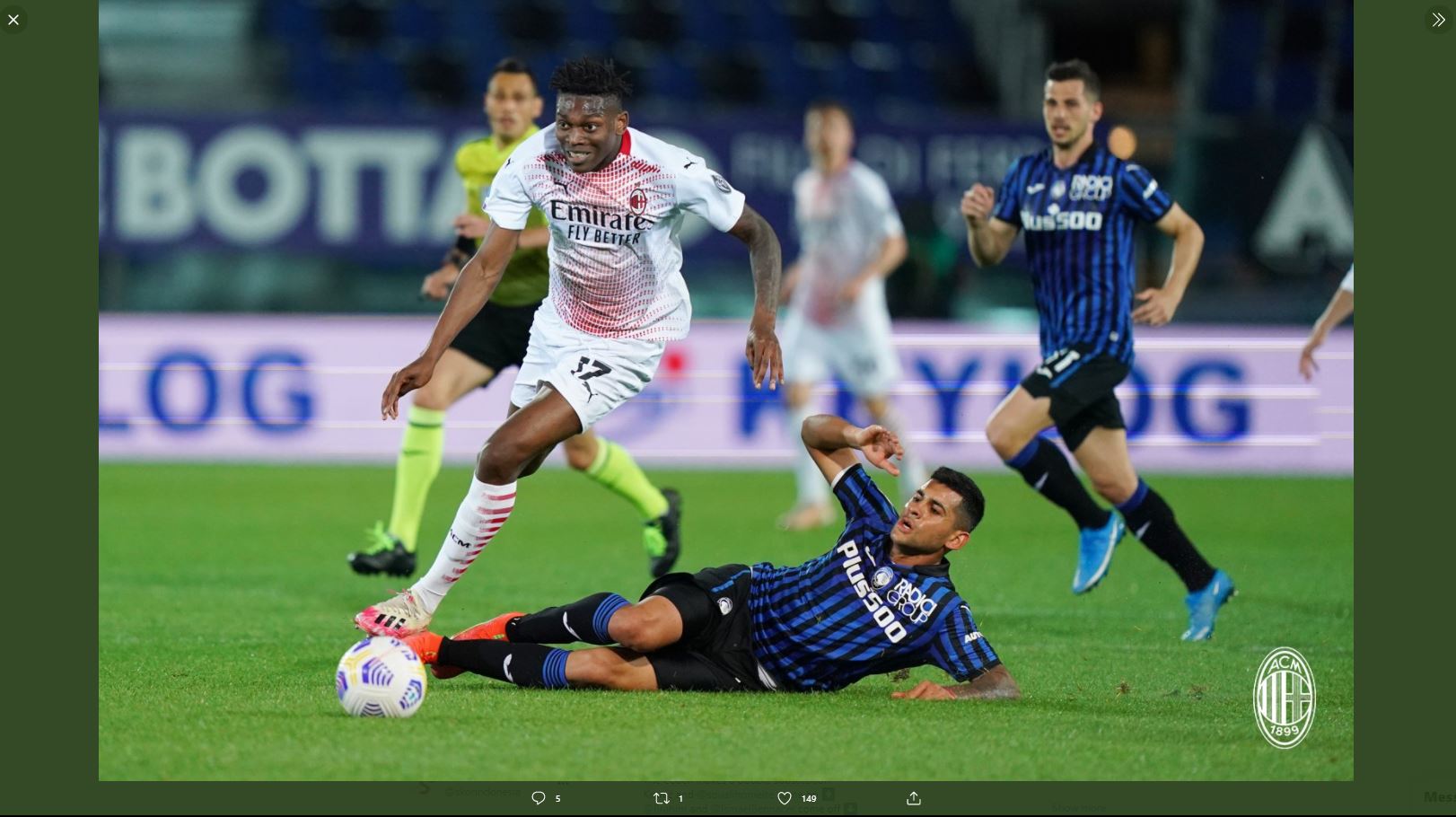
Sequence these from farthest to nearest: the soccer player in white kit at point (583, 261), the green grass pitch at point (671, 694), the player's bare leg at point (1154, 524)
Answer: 1. the player's bare leg at point (1154, 524)
2. the soccer player in white kit at point (583, 261)
3. the green grass pitch at point (671, 694)

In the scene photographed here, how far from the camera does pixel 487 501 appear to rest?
667 cm

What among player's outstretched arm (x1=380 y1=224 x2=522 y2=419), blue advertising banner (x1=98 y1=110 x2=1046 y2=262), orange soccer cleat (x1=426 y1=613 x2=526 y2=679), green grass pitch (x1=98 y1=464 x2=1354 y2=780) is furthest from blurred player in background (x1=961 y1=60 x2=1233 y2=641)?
blue advertising banner (x1=98 y1=110 x2=1046 y2=262)

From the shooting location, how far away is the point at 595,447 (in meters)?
8.85

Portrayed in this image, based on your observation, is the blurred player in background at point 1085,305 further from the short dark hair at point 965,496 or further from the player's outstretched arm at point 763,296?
the short dark hair at point 965,496

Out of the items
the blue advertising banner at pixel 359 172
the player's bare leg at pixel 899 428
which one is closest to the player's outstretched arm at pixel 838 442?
the player's bare leg at pixel 899 428

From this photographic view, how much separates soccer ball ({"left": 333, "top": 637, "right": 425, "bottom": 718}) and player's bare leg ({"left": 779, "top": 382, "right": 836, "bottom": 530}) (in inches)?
232

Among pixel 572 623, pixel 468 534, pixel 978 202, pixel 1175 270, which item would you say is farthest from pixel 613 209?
pixel 1175 270

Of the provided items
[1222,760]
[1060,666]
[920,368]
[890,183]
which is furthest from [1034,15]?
[1222,760]

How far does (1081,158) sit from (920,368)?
258 inches

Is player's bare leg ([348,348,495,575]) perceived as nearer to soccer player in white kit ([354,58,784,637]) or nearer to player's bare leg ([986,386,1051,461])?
soccer player in white kit ([354,58,784,637])

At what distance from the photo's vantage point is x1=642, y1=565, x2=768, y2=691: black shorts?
623 centimetres

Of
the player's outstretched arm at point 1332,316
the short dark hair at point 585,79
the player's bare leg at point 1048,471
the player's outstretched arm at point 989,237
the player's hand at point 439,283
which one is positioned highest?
the short dark hair at point 585,79

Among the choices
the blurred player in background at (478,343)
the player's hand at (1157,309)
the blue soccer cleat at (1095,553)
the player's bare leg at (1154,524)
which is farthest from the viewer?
the blurred player in background at (478,343)

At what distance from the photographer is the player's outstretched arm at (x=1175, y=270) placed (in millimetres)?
7648
